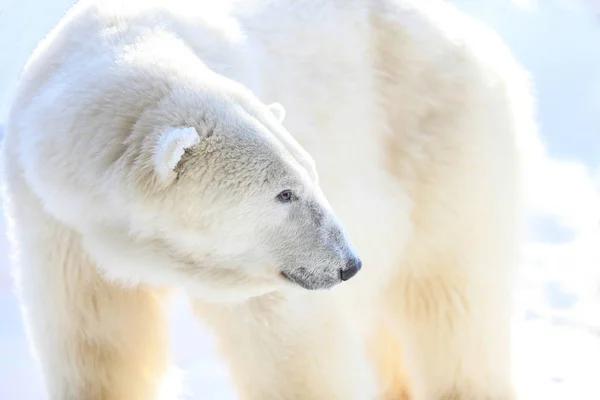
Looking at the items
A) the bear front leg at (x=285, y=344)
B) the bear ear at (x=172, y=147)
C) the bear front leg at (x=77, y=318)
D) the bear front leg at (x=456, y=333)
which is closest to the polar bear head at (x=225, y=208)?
the bear ear at (x=172, y=147)

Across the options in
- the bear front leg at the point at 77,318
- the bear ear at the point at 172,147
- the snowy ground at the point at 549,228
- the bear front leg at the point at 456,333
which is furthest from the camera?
the snowy ground at the point at 549,228

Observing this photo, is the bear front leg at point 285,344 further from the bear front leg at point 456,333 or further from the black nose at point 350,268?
the black nose at point 350,268

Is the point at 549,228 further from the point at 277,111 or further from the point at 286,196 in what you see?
the point at 286,196

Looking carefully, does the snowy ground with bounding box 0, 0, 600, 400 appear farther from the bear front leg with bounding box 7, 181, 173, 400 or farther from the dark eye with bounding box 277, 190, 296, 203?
the dark eye with bounding box 277, 190, 296, 203

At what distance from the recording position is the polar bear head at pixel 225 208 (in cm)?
171

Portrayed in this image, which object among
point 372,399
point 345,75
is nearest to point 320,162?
point 345,75

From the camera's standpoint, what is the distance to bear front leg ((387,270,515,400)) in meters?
2.77

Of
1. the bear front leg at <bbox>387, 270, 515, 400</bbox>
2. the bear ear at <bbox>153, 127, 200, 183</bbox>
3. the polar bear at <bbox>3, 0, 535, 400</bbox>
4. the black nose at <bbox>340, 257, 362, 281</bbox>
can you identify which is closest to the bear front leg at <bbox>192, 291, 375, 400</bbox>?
the polar bear at <bbox>3, 0, 535, 400</bbox>

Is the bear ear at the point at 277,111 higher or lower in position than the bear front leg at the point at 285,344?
higher

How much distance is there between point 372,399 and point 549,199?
1793mm

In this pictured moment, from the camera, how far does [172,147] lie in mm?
1642

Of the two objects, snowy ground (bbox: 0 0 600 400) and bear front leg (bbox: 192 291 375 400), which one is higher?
snowy ground (bbox: 0 0 600 400)

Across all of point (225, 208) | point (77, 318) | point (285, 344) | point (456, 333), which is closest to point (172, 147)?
point (225, 208)

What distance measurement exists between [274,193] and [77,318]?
772 mm
